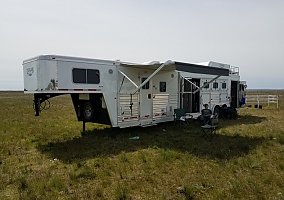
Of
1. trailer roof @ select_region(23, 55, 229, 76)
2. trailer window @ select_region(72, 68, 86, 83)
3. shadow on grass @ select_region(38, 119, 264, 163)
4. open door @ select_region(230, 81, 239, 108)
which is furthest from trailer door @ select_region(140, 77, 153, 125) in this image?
open door @ select_region(230, 81, 239, 108)

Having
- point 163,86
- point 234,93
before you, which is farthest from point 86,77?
point 234,93

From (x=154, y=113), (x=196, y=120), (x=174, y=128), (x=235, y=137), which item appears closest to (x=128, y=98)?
(x=154, y=113)

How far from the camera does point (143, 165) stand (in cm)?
718

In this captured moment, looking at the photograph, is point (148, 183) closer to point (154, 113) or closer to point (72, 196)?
point (72, 196)

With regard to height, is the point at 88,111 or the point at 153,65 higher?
the point at 153,65

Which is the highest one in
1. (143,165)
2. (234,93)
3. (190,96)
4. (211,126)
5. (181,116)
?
(234,93)

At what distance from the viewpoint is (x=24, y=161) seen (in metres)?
7.86

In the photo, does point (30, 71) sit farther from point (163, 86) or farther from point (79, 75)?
point (163, 86)

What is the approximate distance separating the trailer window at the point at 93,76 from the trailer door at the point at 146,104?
2235 millimetres

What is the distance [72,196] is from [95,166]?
→ 1890mm

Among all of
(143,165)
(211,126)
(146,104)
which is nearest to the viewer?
(143,165)

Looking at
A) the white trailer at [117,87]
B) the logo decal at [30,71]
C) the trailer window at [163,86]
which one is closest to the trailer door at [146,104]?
the white trailer at [117,87]

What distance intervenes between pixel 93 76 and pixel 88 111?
173 cm

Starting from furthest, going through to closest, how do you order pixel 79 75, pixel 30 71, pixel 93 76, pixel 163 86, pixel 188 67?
pixel 163 86, pixel 188 67, pixel 93 76, pixel 79 75, pixel 30 71
